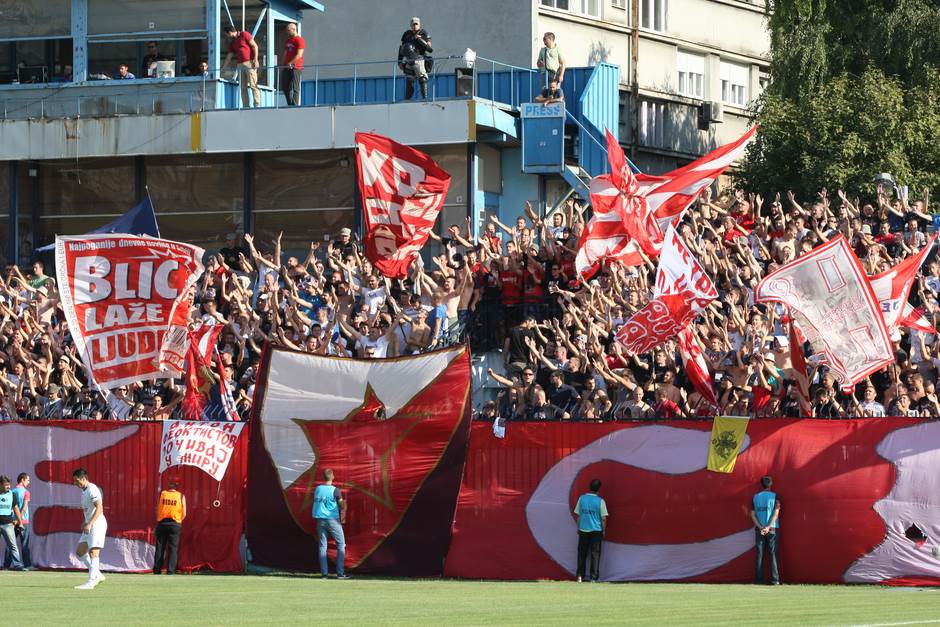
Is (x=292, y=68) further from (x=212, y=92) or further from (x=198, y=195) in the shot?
(x=198, y=195)

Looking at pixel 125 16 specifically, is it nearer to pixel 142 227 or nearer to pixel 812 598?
pixel 142 227

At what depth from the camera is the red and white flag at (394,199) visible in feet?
91.2

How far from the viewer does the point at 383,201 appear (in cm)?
2797

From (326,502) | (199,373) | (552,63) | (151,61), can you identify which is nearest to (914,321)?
(326,502)

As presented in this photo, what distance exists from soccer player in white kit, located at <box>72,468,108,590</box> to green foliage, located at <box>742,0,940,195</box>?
21463mm

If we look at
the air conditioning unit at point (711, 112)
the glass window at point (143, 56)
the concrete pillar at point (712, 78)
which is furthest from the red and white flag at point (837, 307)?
the concrete pillar at point (712, 78)

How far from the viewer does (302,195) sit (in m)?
37.0

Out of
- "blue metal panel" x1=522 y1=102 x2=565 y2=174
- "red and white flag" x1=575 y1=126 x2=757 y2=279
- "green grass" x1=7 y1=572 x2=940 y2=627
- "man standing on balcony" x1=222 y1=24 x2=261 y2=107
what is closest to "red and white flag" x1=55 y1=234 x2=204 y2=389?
"green grass" x1=7 y1=572 x2=940 y2=627

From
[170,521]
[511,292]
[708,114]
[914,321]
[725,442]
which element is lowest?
[170,521]

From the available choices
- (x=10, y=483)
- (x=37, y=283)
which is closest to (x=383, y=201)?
(x=10, y=483)

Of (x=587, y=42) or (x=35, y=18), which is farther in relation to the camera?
(x=587, y=42)

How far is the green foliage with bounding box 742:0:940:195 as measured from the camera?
3950 centimetres

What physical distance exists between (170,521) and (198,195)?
46.0 ft

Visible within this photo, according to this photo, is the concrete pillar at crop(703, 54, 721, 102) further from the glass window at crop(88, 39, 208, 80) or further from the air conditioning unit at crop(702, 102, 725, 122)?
the glass window at crop(88, 39, 208, 80)
